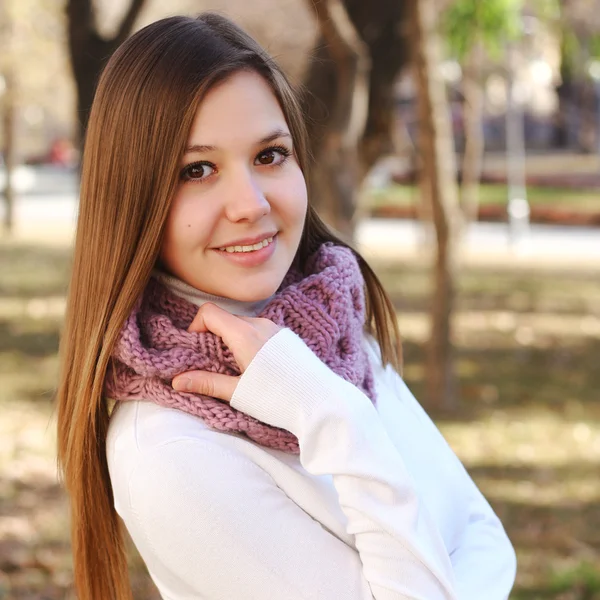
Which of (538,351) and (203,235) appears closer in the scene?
(203,235)

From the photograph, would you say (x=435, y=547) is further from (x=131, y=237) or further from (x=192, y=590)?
(x=131, y=237)

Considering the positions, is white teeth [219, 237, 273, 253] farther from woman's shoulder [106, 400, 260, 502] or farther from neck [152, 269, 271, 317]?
woman's shoulder [106, 400, 260, 502]

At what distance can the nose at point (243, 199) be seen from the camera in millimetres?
1653

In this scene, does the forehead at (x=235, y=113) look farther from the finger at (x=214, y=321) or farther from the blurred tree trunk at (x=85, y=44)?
the blurred tree trunk at (x=85, y=44)

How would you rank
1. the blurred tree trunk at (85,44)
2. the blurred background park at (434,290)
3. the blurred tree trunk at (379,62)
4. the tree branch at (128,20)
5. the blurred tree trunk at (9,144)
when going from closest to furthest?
the blurred tree trunk at (85,44), the tree branch at (128,20), the blurred background park at (434,290), the blurred tree trunk at (379,62), the blurred tree trunk at (9,144)

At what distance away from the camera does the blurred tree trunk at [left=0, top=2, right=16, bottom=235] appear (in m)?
17.5

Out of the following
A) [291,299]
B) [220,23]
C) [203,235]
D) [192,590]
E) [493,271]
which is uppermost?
[220,23]

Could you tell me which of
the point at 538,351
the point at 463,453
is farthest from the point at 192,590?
the point at 538,351

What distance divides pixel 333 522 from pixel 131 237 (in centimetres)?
57

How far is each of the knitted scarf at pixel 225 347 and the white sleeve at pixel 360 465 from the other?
0.19ft

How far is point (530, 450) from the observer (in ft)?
21.6

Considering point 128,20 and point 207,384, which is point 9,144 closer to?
point 128,20

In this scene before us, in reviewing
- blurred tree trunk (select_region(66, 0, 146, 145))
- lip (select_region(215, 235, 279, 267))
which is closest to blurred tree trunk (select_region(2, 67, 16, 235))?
blurred tree trunk (select_region(66, 0, 146, 145))

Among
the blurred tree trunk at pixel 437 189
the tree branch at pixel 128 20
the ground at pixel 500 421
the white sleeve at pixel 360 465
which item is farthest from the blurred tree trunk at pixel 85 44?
the white sleeve at pixel 360 465
